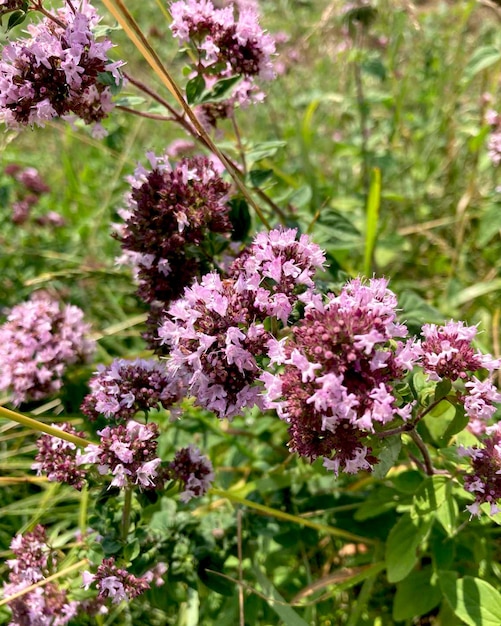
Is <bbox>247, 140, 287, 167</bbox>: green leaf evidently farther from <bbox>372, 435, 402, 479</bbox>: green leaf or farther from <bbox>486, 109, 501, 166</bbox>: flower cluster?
<bbox>486, 109, 501, 166</bbox>: flower cluster

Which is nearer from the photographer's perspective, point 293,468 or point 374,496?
point 374,496

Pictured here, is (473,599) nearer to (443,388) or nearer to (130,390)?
(443,388)

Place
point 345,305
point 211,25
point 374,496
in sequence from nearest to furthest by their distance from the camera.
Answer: point 345,305
point 211,25
point 374,496

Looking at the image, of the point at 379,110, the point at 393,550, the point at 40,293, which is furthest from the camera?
the point at 379,110

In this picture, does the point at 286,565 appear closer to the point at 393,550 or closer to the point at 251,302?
the point at 393,550

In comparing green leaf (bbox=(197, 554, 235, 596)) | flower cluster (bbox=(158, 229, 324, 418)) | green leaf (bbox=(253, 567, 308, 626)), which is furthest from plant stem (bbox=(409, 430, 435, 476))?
green leaf (bbox=(197, 554, 235, 596))

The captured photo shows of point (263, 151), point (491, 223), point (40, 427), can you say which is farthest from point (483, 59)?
point (40, 427)

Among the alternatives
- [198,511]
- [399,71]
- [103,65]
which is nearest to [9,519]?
[198,511]

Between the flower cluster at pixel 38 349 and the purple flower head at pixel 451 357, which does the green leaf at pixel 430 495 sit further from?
the flower cluster at pixel 38 349
